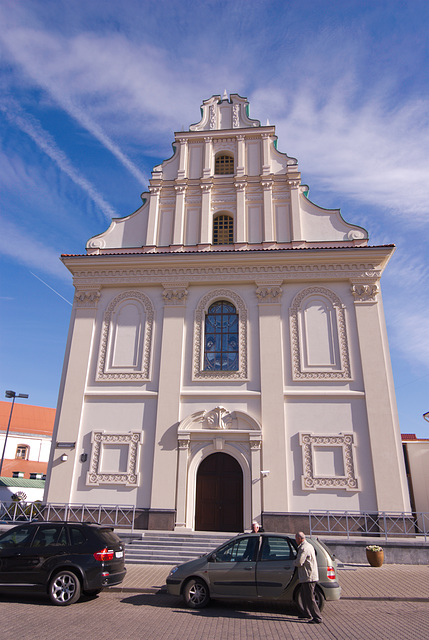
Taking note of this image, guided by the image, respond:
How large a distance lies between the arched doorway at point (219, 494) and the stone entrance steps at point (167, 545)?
3.40 feet

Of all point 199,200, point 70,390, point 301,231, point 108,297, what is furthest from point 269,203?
point 70,390

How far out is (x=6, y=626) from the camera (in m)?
7.19

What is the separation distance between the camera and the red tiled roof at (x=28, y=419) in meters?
52.8

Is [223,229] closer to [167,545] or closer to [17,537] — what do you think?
[167,545]

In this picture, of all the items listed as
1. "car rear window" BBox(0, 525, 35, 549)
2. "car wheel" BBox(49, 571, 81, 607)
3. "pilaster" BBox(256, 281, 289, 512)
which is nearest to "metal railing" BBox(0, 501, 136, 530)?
Answer: "pilaster" BBox(256, 281, 289, 512)

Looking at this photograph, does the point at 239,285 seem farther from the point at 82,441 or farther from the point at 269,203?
the point at 82,441

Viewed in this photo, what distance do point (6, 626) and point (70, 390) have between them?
1178cm

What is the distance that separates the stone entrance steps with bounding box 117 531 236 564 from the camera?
13491 millimetres

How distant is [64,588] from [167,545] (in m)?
6.30

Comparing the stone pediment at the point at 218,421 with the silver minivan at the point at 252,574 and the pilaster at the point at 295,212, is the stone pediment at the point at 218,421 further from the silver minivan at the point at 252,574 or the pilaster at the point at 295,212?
the pilaster at the point at 295,212

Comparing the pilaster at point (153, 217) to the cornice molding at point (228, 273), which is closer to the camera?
the cornice molding at point (228, 273)

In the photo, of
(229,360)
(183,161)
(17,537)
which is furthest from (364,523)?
(183,161)

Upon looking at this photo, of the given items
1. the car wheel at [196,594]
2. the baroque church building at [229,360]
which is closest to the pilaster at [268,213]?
the baroque church building at [229,360]

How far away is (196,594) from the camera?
8750mm
